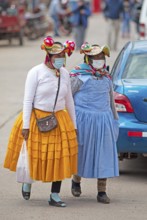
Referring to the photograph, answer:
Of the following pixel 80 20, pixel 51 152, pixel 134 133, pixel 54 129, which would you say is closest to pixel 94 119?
pixel 54 129

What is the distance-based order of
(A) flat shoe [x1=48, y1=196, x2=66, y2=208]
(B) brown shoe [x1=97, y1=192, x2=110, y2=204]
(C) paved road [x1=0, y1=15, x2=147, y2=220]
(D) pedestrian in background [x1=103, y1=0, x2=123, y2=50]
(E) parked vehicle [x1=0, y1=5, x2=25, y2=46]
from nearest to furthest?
(C) paved road [x1=0, y1=15, x2=147, y2=220] < (A) flat shoe [x1=48, y1=196, x2=66, y2=208] < (B) brown shoe [x1=97, y1=192, x2=110, y2=204] < (D) pedestrian in background [x1=103, y1=0, x2=123, y2=50] < (E) parked vehicle [x1=0, y1=5, x2=25, y2=46]

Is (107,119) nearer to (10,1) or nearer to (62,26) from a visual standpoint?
(10,1)

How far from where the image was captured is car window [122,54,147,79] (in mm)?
9266

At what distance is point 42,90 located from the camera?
747 centimetres

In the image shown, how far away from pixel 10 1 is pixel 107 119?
1990 centimetres

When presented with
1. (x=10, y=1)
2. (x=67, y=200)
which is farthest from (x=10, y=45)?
(x=67, y=200)

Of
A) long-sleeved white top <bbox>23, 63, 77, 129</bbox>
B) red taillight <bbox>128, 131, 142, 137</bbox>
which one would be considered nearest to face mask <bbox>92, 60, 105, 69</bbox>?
long-sleeved white top <bbox>23, 63, 77, 129</bbox>

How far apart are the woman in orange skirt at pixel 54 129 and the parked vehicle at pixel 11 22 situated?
1809 cm

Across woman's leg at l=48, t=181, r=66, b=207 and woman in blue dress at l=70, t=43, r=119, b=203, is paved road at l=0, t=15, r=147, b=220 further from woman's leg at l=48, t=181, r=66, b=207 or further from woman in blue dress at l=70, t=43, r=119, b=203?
woman in blue dress at l=70, t=43, r=119, b=203

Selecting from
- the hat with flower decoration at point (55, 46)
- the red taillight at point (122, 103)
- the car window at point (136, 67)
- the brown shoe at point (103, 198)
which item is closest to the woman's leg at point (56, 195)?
the brown shoe at point (103, 198)

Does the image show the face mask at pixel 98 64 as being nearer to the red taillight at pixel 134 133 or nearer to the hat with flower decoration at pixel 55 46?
the hat with flower decoration at pixel 55 46

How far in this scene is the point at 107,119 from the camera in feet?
25.5

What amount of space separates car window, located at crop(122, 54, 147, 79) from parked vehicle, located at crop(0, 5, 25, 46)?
16.1 m

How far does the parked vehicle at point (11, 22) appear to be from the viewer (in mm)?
25614
